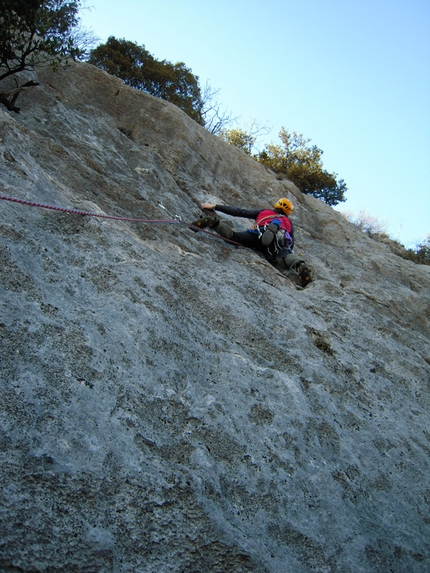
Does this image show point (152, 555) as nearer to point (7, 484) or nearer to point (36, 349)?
point (7, 484)

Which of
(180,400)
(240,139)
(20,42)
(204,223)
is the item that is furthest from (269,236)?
(240,139)

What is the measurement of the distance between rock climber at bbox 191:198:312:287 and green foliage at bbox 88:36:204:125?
766 cm

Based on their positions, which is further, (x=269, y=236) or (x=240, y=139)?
(x=240, y=139)

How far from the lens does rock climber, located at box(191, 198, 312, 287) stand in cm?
707

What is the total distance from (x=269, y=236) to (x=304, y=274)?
77 centimetres

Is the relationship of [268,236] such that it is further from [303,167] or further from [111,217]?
[303,167]

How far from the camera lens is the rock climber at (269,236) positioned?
707cm

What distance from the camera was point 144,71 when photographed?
46.3 ft

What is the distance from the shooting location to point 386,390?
5.20 meters

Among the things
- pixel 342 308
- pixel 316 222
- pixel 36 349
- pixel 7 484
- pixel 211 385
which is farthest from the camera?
pixel 316 222

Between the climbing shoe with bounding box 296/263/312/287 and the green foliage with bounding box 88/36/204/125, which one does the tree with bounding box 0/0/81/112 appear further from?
the green foliage with bounding box 88/36/204/125

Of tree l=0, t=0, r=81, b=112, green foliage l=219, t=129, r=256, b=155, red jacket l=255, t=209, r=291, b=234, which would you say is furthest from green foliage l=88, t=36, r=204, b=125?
red jacket l=255, t=209, r=291, b=234

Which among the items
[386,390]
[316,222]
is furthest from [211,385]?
[316,222]

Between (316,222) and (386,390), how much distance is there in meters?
5.66
